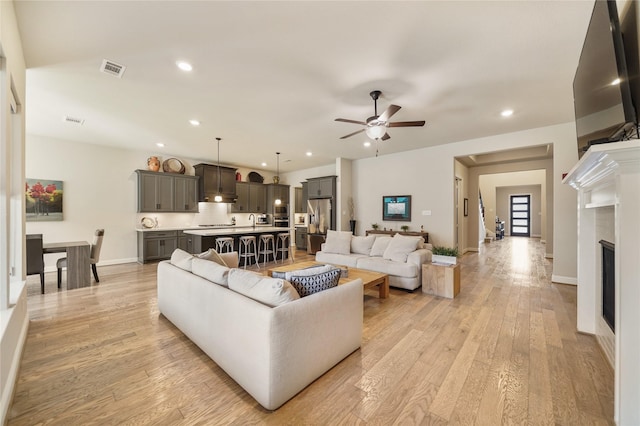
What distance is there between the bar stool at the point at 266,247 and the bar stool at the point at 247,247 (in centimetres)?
19

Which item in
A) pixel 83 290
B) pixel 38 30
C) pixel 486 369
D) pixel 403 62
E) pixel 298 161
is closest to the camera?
pixel 486 369

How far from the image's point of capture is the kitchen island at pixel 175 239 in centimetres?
584

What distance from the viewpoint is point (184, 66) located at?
2.80 meters

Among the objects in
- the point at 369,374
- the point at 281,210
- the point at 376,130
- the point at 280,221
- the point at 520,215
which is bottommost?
the point at 369,374

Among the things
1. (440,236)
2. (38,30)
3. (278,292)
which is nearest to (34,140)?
(38,30)

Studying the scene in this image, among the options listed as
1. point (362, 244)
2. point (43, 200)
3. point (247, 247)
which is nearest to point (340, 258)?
point (362, 244)

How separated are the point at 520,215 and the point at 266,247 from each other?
12.8 m

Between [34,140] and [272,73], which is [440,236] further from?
[34,140]

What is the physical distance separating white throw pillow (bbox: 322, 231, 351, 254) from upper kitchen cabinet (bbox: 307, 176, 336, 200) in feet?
8.58

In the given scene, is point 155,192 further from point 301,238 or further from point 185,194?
point 301,238

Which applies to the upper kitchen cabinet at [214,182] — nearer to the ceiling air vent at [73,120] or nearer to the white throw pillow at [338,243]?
the ceiling air vent at [73,120]

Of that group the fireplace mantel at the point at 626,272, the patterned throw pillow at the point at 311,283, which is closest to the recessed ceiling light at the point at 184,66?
the patterned throw pillow at the point at 311,283

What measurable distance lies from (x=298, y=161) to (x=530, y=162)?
22.9 feet

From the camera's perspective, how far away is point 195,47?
2.49 m
